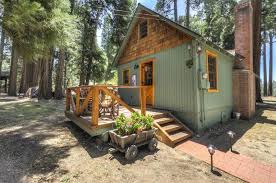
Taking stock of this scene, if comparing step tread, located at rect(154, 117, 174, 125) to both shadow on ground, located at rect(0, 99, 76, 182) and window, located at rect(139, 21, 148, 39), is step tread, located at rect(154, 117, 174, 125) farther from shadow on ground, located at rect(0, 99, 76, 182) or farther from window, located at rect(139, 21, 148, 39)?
window, located at rect(139, 21, 148, 39)

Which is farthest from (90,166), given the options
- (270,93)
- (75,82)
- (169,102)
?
(75,82)

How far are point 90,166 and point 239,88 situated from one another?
771 centimetres

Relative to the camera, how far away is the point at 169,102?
24.1 ft

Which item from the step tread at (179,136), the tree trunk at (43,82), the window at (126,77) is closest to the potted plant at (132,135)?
the step tread at (179,136)

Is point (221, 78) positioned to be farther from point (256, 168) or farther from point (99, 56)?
point (99, 56)

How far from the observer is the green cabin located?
635cm

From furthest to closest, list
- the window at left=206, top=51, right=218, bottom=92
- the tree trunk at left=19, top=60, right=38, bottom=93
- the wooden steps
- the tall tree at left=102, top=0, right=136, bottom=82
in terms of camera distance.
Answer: the tree trunk at left=19, top=60, right=38, bottom=93 < the tall tree at left=102, top=0, right=136, bottom=82 < the window at left=206, top=51, right=218, bottom=92 < the wooden steps

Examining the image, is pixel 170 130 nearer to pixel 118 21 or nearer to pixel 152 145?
pixel 152 145

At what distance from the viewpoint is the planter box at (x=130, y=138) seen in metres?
4.26

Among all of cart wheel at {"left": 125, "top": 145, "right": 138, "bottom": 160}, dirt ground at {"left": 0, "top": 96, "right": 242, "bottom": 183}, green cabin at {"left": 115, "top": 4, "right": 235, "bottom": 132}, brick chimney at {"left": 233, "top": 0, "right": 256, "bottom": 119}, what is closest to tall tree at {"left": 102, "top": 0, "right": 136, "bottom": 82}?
green cabin at {"left": 115, "top": 4, "right": 235, "bottom": 132}

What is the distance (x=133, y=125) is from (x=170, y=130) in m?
1.82

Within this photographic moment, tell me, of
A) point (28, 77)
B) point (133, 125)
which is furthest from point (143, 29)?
point (28, 77)

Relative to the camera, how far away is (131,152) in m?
4.27

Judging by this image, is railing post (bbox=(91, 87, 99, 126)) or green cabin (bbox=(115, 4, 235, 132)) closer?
railing post (bbox=(91, 87, 99, 126))
